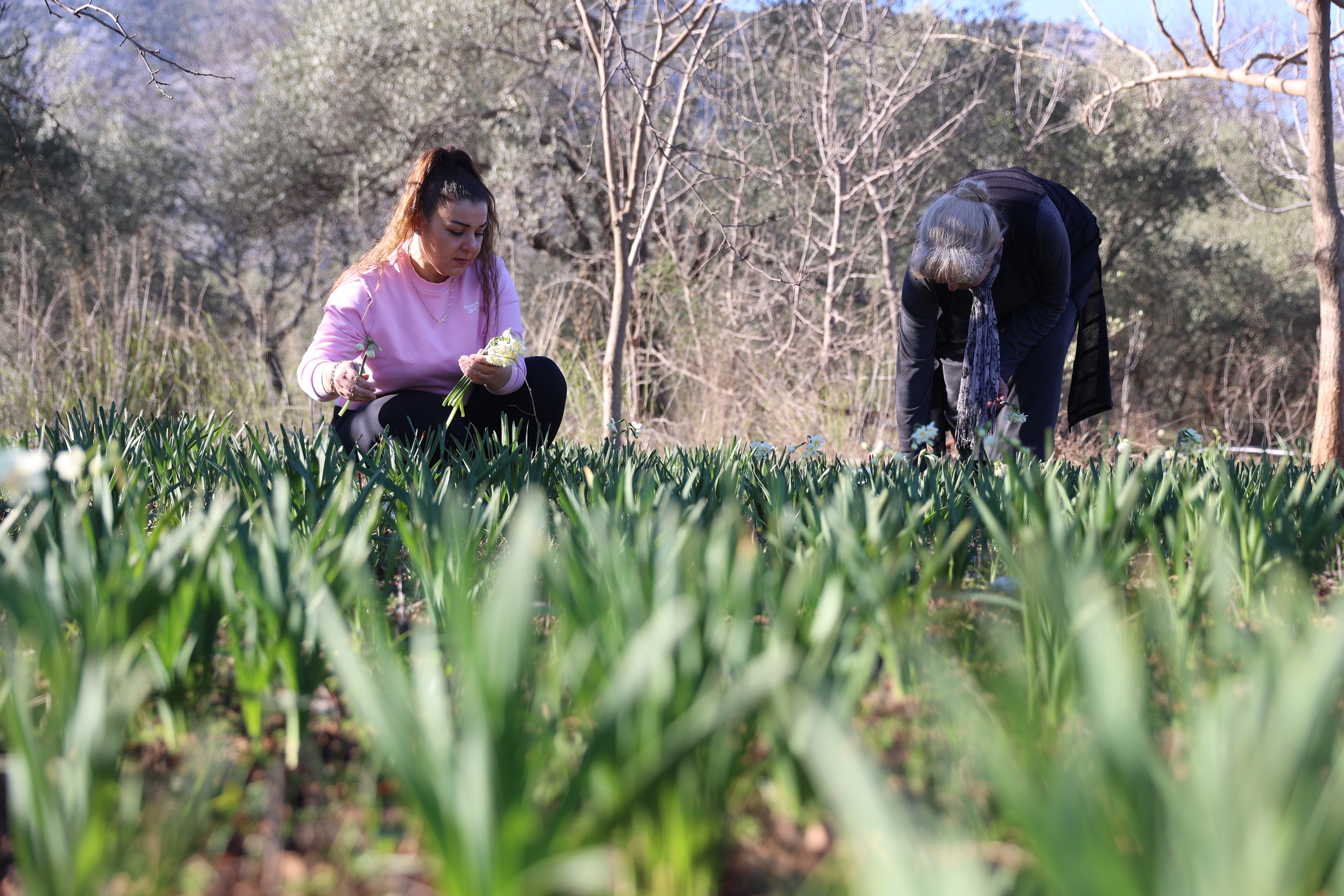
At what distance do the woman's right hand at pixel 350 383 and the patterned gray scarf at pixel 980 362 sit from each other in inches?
89.7

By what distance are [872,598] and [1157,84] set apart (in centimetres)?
723

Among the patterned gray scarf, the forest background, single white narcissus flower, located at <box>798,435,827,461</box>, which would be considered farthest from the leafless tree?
single white narcissus flower, located at <box>798,435,827,461</box>

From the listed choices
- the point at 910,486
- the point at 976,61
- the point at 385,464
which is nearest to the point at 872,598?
the point at 910,486

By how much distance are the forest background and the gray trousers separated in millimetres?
1796

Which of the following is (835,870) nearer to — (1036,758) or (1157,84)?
(1036,758)

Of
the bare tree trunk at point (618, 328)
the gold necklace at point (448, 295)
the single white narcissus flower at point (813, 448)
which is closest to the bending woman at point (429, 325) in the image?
the gold necklace at point (448, 295)

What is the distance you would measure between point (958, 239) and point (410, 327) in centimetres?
216

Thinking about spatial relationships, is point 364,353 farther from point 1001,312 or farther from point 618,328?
point 1001,312

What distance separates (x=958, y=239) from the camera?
3.22 metres

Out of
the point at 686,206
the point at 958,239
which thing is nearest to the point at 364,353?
the point at 958,239

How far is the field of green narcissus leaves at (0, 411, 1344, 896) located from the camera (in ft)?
2.20

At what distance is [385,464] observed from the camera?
2.46 m

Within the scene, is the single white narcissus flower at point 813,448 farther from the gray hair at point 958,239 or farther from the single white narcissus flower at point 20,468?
the single white narcissus flower at point 20,468

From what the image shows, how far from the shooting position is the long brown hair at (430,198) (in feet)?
10.8
